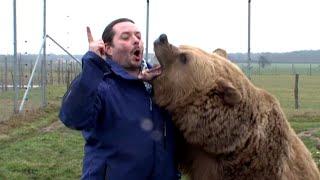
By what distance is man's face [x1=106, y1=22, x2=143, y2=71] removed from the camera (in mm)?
3439

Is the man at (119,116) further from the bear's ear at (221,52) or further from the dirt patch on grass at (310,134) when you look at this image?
the dirt patch on grass at (310,134)

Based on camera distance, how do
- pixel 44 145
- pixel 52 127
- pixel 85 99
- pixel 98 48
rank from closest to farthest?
pixel 85 99, pixel 98 48, pixel 44 145, pixel 52 127

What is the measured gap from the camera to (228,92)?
323 cm

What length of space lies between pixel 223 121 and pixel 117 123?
605 mm

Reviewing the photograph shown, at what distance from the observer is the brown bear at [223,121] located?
3.25 m

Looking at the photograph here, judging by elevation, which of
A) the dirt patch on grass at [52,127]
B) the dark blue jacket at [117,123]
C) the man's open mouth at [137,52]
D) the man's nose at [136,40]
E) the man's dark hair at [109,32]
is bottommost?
the dirt patch on grass at [52,127]

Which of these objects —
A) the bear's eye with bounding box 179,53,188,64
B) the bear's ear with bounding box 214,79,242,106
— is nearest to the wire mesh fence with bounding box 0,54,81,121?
the bear's eye with bounding box 179,53,188,64

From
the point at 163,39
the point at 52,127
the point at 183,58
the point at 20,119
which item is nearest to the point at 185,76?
the point at 183,58

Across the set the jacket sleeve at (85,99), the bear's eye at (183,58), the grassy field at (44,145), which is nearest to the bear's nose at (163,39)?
the bear's eye at (183,58)

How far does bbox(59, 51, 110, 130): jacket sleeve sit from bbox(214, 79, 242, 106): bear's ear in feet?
2.24

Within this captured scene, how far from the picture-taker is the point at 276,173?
10.7ft

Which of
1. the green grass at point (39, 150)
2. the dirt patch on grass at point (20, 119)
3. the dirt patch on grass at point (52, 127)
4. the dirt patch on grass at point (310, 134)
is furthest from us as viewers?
the dirt patch on grass at point (52, 127)

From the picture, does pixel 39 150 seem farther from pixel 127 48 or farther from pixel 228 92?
pixel 228 92

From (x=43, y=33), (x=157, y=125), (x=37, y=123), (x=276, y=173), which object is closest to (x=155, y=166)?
(x=157, y=125)
